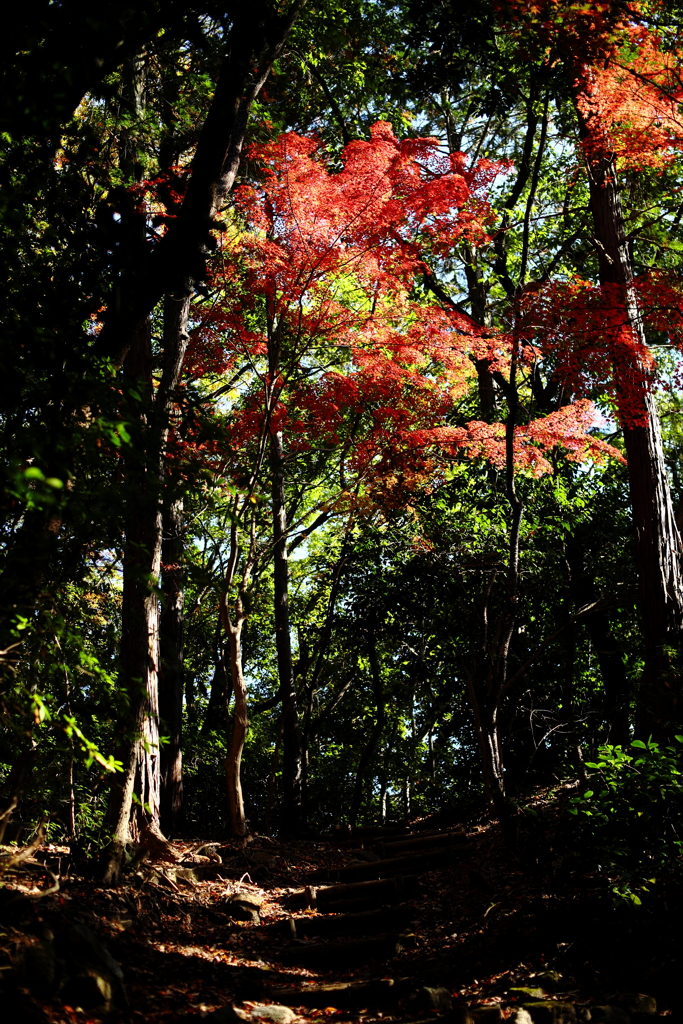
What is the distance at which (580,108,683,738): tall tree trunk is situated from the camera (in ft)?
21.5

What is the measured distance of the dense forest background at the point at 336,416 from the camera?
3.38 metres

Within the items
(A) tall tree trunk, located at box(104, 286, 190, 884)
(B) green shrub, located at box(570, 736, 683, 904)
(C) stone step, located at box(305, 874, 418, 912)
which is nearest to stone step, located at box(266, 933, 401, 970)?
(C) stone step, located at box(305, 874, 418, 912)

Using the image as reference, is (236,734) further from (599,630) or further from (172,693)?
(599,630)

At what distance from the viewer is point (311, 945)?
556 cm

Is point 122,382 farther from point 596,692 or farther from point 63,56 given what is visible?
point 596,692

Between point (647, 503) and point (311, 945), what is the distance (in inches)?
194

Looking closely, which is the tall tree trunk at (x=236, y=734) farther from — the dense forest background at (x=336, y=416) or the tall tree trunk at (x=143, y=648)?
the tall tree trunk at (x=143, y=648)

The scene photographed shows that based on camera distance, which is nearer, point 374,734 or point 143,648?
point 143,648

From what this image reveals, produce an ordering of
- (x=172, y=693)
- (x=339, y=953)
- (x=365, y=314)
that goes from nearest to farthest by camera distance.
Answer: (x=339, y=953)
(x=172, y=693)
(x=365, y=314)

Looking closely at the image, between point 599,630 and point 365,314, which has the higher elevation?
point 365,314

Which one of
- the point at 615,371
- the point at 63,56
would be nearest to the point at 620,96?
the point at 615,371

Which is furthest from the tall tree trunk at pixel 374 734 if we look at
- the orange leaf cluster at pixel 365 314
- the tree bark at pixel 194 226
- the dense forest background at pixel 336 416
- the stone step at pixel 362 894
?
the tree bark at pixel 194 226

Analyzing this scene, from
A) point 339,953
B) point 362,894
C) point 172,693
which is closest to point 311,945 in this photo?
point 339,953

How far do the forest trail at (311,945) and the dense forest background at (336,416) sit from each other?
59cm
